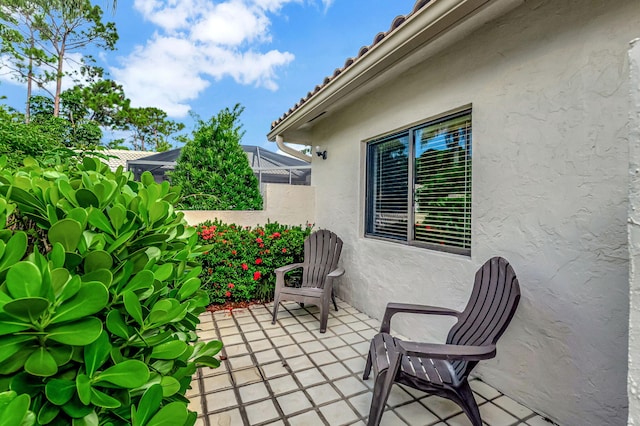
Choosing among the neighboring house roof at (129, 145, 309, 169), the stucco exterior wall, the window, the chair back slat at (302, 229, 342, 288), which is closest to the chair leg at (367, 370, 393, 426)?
the window

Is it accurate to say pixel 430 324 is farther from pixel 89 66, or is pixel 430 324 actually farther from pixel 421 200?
pixel 89 66

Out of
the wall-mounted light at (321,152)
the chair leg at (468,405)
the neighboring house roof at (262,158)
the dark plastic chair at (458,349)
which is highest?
the neighboring house roof at (262,158)

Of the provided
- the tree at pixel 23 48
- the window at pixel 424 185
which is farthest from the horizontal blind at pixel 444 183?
the tree at pixel 23 48

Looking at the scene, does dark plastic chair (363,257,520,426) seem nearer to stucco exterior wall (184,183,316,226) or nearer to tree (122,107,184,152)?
stucco exterior wall (184,183,316,226)

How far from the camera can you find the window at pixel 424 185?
3.01 meters

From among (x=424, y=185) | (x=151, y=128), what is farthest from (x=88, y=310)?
(x=151, y=128)

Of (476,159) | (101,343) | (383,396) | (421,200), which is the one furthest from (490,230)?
(101,343)

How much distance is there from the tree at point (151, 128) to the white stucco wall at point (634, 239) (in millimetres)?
21683

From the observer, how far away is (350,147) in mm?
4621

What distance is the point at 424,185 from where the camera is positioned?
3.44 meters

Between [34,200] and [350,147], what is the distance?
4.08m

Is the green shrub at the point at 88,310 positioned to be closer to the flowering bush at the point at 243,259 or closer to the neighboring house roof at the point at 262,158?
the flowering bush at the point at 243,259

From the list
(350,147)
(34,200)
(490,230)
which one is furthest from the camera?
(350,147)

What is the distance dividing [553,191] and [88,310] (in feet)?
9.13
